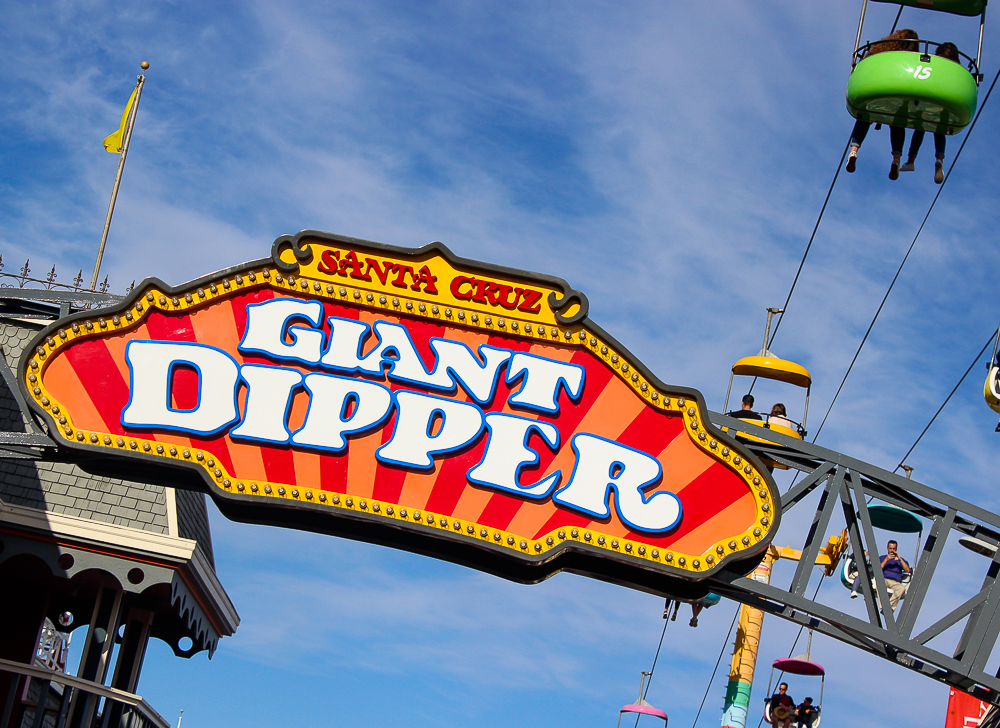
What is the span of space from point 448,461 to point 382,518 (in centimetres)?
83

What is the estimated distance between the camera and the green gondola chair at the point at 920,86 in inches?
531

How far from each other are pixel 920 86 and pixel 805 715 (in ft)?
27.7

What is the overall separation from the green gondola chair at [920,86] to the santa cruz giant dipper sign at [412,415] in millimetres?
5252

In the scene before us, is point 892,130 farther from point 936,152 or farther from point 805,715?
point 805,715

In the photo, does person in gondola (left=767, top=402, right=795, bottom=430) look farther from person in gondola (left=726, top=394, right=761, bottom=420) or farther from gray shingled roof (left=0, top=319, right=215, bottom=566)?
gray shingled roof (left=0, top=319, right=215, bottom=566)

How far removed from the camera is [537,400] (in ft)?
35.9

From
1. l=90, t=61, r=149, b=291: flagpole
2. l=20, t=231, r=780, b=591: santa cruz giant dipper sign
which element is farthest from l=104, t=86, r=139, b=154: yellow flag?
l=20, t=231, r=780, b=591: santa cruz giant dipper sign

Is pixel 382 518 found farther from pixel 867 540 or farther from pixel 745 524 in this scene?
pixel 867 540

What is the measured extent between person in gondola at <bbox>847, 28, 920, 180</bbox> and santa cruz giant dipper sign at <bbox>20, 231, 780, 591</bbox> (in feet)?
17.7

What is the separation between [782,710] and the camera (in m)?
16.0

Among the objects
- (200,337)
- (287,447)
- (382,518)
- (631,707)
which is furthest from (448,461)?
(631,707)

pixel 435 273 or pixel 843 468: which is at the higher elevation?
pixel 435 273

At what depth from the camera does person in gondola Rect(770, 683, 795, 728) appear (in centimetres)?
1600

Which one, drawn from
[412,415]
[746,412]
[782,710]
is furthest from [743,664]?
[412,415]
